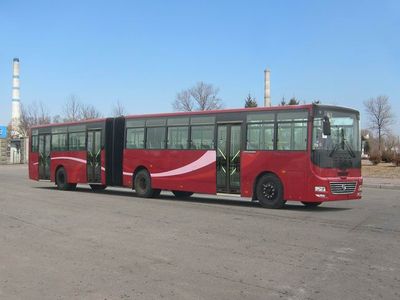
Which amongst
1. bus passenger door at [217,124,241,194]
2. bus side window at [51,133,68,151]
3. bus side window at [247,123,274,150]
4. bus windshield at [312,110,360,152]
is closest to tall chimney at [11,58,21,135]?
bus side window at [51,133,68,151]

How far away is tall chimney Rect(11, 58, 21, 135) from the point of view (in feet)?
301

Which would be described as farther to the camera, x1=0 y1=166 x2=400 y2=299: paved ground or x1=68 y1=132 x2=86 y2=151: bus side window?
x1=68 y1=132 x2=86 y2=151: bus side window

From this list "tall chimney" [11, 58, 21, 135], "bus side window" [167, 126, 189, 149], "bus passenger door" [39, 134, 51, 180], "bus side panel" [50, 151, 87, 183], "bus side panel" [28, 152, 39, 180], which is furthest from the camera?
"tall chimney" [11, 58, 21, 135]

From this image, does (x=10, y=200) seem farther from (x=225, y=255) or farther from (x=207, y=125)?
(x=225, y=255)

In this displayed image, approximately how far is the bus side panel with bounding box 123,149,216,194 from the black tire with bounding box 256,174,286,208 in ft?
6.09

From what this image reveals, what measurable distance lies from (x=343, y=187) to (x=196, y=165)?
4960mm

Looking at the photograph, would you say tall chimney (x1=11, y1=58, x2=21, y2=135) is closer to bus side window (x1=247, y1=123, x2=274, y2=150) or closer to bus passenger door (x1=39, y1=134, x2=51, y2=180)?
bus passenger door (x1=39, y1=134, x2=51, y2=180)

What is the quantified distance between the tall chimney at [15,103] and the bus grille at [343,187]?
84.4 meters

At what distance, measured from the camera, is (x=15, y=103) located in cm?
9250

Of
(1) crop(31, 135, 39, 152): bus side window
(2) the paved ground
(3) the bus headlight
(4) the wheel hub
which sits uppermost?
(1) crop(31, 135, 39, 152): bus side window

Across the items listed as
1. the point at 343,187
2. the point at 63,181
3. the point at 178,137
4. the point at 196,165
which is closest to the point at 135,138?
the point at 178,137

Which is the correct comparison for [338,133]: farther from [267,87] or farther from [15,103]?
[15,103]

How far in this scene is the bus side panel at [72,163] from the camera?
887 inches

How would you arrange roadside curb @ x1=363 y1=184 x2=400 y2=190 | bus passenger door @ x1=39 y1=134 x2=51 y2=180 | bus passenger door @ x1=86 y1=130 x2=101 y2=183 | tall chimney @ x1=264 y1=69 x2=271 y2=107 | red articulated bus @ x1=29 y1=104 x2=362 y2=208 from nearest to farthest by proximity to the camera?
red articulated bus @ x1=29 y1=104 x2=362 y2=208 → bus passenger door @ x1=86 y1=130 x2=101 y2=183 → bus passenger door @ x1=39 y1=134 x2=51 y2=180 → roadside curb @ x1=363 y1=184 x2=400 y2=190 → tall chimney @ x1=264 y1=69 x2=271 y2=107
